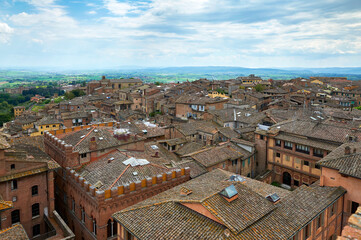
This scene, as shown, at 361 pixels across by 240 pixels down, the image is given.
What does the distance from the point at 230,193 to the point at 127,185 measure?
9740 millimetres

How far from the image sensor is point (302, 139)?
39.6 m

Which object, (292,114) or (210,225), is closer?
(210,225)

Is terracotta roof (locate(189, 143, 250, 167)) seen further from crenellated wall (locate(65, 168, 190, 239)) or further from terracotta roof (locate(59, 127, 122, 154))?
terracotta roof (locate(59, 127, 122, 154))

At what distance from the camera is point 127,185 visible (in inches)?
952

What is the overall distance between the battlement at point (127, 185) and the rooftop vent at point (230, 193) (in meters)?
8.57

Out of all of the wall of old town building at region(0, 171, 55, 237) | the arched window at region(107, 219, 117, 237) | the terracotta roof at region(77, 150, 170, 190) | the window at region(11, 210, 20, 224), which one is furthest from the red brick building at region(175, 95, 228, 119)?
the window at region(11, 210, 20, 224)

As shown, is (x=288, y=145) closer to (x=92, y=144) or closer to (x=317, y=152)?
(x=317, y=152)

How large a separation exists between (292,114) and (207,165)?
1287 inches

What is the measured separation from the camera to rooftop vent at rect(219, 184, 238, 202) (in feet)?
61.8

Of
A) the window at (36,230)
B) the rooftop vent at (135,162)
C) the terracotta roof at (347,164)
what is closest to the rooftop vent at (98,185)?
the rooftop vent at (135,162)

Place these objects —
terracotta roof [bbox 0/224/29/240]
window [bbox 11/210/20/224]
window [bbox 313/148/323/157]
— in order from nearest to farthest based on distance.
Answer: terracotta roof [bbox 0/224/29/240] → window [bbox 11/210/20/224] → window [bbox 313/148/323/157]

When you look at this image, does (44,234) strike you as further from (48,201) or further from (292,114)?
(292,114)

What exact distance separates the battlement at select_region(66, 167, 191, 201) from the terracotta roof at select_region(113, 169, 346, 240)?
3413 millimetres

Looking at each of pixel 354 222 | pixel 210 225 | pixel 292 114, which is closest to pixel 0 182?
pixel 210 225
